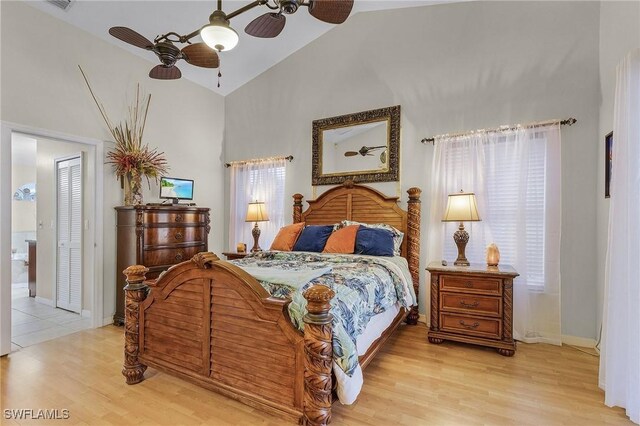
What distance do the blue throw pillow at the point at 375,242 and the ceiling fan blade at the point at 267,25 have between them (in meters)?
2.11

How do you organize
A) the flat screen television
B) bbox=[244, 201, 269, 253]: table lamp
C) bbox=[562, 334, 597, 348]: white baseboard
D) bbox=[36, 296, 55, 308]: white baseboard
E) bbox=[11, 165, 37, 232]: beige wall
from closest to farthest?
bbox=[562, 334, 597, 348]: white baseboard < the flat screen television < bbox=[36, 296, 55, 308]: white baseboard < bbox=[244, 201, 269, 253]: table lamp < bbox=[11, 165, 37, 232]: beige wall

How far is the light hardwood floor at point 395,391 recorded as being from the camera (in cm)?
182

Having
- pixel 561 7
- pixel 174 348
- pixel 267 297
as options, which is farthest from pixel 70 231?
pixel 561 7

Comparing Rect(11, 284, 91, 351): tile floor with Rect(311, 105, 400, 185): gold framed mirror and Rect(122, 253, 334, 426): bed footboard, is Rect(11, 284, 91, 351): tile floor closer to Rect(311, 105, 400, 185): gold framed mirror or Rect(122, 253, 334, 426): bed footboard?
Rect(122, 253, 334, 426): bed footboard

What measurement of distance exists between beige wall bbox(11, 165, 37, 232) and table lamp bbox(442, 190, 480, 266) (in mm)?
8565

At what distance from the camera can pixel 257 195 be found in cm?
475

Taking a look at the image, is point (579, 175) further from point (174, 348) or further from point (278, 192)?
point (174, 348)

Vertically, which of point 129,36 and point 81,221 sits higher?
point 129,36

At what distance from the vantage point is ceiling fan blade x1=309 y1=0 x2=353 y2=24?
1960 millimetres

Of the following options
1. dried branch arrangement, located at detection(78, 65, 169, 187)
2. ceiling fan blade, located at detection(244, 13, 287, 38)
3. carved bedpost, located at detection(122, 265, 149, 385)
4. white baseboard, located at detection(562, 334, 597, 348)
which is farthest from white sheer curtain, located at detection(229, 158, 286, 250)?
white baseboard, located at detection(562, 334, 597, 348)

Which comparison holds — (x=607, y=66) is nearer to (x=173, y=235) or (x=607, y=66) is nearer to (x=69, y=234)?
(x=173, y=235)

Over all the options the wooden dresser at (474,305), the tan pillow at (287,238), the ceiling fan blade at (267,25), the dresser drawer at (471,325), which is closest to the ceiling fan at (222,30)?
the ceiling fan blade at (267,25)

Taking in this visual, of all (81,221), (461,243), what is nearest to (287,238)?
(461,243)

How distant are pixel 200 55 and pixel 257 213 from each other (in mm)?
2294
